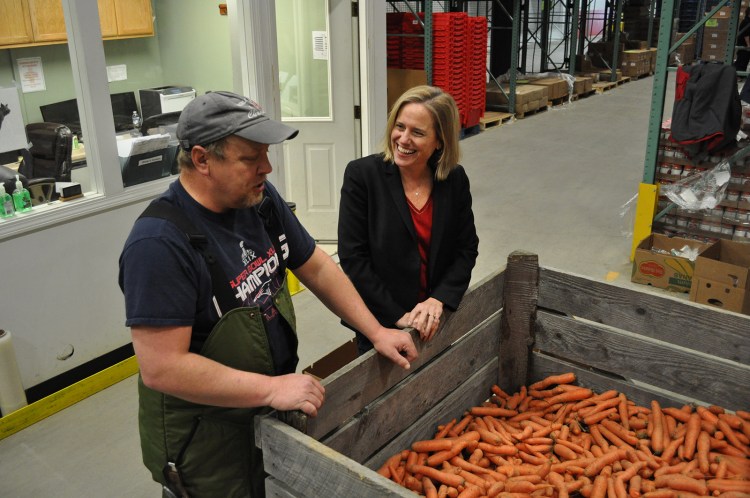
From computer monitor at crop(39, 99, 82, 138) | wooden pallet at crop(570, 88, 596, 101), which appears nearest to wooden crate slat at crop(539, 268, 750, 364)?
computer monitor at crop(39, 99, 82, 138)

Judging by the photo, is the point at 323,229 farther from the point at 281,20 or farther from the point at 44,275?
the point at 44,275

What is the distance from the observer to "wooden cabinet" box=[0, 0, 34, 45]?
4.76 metres

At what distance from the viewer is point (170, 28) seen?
5.86 m

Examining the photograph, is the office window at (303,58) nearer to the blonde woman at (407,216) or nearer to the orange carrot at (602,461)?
the blonde woman at (407,216)

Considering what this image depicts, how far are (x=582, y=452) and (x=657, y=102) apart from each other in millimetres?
4057

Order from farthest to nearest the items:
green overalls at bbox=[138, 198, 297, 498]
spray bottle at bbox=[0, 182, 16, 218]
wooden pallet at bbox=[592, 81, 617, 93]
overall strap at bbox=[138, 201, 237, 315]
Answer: wooden pallet at bbox=[592, 81, 617, 93]
spray bottle at bbox=[0, 182, 16, 218]
green overalls at bbox=[138, 198, 297, 498]
overall strap at bbox=[138, 201, 237, 315]

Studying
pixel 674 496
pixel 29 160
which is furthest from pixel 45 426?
pixel 674 496

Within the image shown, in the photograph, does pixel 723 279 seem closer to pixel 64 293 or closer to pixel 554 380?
pixel 554 380

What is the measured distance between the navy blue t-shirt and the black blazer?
0.43m

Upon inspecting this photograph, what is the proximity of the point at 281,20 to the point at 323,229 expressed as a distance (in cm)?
199

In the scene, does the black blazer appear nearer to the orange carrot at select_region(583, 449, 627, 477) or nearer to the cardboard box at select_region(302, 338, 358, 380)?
the orange carrot at select_region(583, 449, 627, 477)

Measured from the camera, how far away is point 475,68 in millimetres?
11188

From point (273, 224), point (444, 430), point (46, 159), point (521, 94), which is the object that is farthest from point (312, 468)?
point (521, 94)

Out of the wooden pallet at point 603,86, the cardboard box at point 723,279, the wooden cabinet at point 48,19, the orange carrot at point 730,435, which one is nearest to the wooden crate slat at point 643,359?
the orange carrot at point 730,435
